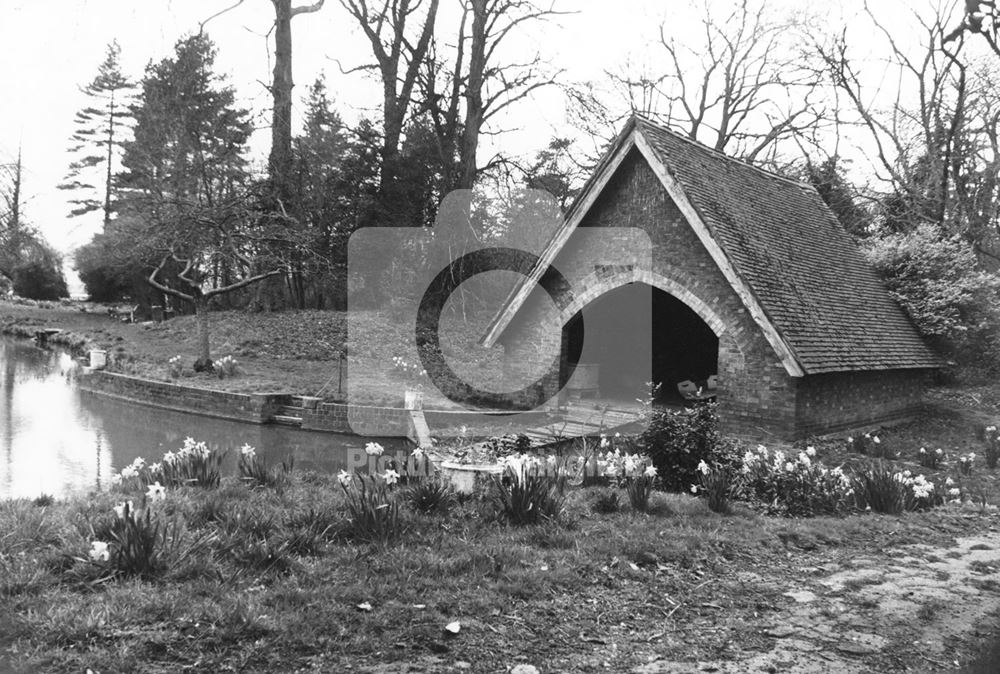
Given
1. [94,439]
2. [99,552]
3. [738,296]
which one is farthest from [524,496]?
[94,439]

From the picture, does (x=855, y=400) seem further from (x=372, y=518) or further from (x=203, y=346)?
(x=203, y=346)

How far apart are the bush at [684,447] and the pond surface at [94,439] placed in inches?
166

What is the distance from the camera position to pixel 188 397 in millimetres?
17547

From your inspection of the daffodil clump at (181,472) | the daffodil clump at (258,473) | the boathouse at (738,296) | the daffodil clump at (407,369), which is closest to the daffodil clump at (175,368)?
the daffodil clump at (407,369)

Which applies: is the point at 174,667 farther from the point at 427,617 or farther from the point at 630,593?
the point at 630,593

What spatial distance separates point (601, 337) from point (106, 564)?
1304cm

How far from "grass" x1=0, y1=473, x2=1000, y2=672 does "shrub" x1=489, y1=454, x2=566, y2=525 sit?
0.14m

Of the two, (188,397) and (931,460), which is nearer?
(931,460)

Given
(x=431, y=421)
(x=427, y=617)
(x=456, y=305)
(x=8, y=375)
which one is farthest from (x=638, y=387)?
(x=8, y=375)

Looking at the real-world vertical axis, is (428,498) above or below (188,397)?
above

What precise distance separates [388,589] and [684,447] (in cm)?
451

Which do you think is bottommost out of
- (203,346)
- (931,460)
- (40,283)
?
(931,460)

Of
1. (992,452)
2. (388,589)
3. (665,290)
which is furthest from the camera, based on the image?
(665,290)

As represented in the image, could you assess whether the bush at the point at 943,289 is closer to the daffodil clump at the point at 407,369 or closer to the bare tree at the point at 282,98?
the daffodil clump at the point at 407,369
